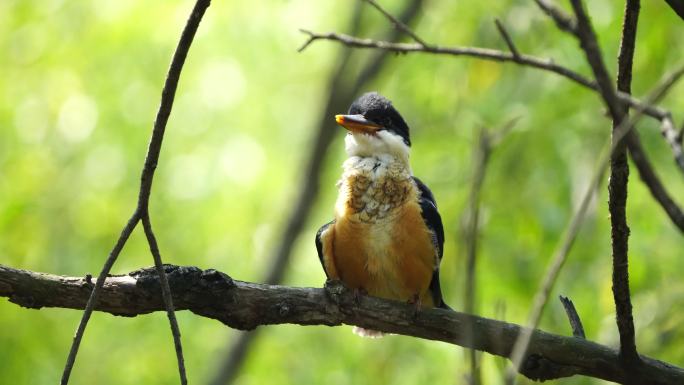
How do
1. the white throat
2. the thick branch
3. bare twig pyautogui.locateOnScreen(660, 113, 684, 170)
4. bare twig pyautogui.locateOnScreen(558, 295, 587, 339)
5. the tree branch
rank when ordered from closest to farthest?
bare twig pyautogui.locateOnScreen(660, 113, 684, 170) < the tree branch < the thick branch < bare twig pyautogui.locateOnScreen(558, 295, 587, 339) < the white throat

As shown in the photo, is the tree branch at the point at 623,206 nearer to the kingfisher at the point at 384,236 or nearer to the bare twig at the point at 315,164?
the kingfisher at the point at 384,236

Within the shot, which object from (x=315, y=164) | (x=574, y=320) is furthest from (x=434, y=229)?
(x=315, y=164)

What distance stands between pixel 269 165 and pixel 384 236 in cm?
875

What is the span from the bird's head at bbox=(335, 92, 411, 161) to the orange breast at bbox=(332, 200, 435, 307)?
57 cm

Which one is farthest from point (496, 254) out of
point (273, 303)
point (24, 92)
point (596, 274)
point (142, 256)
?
point (24, 92)

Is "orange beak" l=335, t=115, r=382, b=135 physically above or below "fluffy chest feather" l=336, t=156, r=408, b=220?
above

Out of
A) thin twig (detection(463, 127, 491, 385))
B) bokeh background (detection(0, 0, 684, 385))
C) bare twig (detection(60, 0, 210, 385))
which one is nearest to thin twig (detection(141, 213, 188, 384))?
bare twig (detection(60, 0, 210, 385))

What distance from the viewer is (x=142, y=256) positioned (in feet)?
38.2

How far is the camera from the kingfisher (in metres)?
5.39

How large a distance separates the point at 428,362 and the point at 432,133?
2.78 m

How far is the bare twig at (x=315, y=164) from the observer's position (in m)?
10.9

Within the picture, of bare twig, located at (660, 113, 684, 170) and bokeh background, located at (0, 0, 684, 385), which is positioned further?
bokeh background, located at (0, 0, 684, 385)

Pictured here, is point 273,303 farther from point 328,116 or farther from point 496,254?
point 328,116

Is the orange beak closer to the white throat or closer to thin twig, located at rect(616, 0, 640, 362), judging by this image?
the white throat
